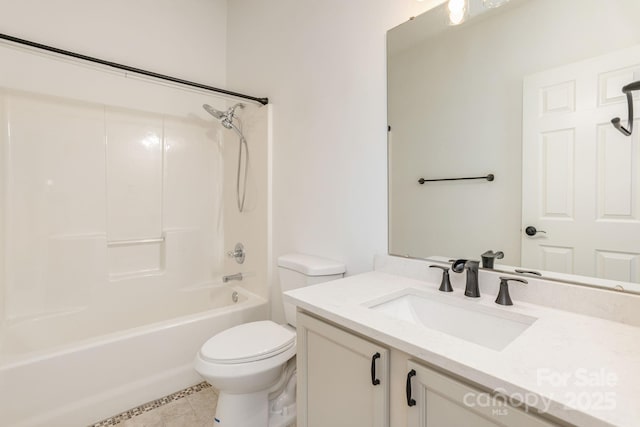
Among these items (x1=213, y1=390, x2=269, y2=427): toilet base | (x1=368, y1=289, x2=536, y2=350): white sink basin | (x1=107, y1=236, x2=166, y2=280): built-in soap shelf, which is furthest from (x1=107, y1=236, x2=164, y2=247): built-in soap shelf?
(x1=368, y1=289, x2=536, y2=350): white sink basin

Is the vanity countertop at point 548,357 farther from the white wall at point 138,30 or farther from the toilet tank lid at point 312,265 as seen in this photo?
the white wall at point 138,30

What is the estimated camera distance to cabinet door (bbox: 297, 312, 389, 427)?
86 centimetres

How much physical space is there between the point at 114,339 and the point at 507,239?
6.26 ft

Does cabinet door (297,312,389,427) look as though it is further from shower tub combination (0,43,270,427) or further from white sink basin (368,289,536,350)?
shower tub combination (0,43,270,427)

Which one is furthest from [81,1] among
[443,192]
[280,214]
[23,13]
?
[443,192]

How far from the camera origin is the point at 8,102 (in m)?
1.82

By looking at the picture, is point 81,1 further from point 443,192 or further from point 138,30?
point 443,192

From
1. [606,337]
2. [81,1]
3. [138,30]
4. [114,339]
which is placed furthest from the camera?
[138,30]

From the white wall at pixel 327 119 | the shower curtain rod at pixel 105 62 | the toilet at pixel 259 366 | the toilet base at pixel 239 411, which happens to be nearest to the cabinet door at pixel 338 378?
the toilet at pixel 259 366

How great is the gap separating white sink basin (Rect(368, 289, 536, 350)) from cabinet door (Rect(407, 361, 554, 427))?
0.27 meters

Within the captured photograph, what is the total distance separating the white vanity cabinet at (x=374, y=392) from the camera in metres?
0.67

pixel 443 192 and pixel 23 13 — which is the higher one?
Result: pixel 23 13

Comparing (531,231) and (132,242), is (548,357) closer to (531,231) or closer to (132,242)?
(531,231)

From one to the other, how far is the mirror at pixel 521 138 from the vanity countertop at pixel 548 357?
0.21 m
